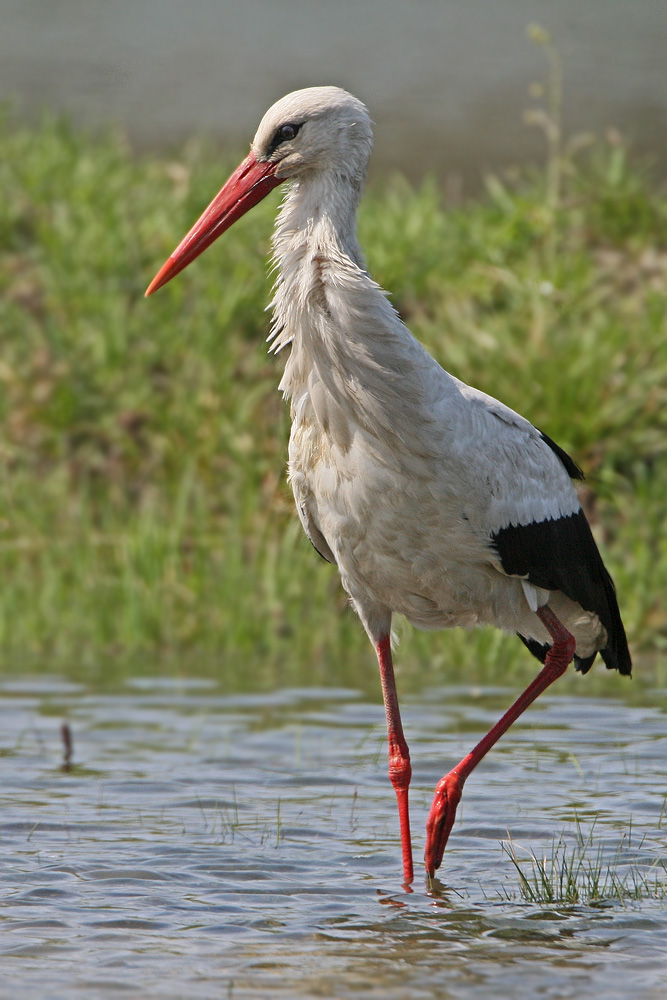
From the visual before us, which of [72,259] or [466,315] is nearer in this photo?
[466,315]

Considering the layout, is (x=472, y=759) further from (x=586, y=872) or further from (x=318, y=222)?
(x=318, y=222)

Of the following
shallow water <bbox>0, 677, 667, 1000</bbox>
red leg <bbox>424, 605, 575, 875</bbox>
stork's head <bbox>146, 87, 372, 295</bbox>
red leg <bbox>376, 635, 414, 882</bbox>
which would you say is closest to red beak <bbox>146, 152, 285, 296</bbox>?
stork's head <bbox>146, 87, 372, 295</bbox>

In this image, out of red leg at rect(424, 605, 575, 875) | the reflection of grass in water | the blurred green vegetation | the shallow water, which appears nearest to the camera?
the shallow water

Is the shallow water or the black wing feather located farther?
the black wing feather

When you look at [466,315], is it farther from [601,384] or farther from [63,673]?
[63,673]

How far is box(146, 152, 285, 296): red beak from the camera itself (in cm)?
435

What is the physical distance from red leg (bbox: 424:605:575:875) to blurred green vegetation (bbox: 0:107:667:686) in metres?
1.87

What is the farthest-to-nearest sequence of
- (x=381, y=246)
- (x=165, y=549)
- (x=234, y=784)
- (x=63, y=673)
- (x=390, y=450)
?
1. (x=381, y=246)
2. (x=165, y=549)
3. (x=63, y=673)
4. (x=234, y=784)
5. (x=390, y=450)

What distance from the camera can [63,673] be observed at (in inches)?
260

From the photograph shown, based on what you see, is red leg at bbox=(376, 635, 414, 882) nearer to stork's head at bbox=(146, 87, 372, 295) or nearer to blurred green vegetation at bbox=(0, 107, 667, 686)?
stork's head at bbox=(146, 87, 372, 295)

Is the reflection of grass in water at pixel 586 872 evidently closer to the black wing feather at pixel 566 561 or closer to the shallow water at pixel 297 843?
the shallow water at pixel 297 843

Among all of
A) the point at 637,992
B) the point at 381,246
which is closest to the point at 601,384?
the point at 381,246

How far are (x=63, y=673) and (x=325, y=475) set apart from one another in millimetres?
2755

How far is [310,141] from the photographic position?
423cm
